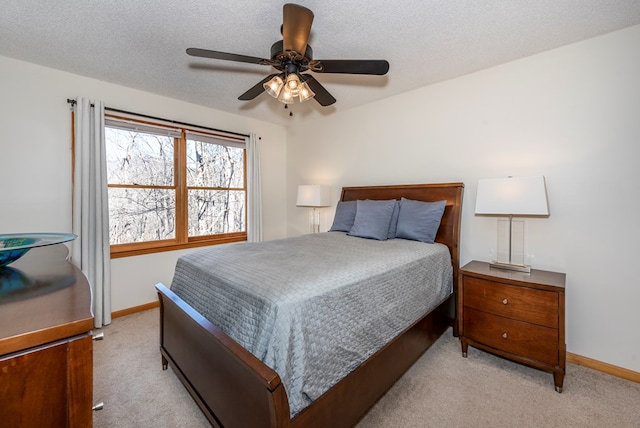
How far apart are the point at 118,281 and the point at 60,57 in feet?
7.29

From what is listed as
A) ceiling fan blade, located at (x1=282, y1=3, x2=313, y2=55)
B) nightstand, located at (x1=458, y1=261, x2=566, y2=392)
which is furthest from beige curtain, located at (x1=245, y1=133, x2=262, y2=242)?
nightstand, located at (x1=458, y1=261, x2=566, y2=392)

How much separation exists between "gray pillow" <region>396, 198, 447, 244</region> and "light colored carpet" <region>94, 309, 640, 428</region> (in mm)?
1012

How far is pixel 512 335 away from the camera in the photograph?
201cm

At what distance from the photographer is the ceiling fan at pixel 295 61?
157cm

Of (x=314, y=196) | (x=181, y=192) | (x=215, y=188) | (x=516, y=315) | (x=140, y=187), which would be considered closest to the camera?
(x=516, y=315)

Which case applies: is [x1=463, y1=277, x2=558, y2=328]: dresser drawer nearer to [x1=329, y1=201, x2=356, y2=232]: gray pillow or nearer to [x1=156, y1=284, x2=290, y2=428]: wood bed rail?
[x1=329, y1=201, x2=356, y2=232]: gray pillow

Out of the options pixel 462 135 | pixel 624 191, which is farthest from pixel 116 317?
pixel 624 191

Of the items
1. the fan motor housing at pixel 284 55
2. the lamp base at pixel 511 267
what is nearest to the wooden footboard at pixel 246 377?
the lamp base at pixel 511 267

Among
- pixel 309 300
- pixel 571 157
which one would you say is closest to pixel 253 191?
pixel 309 300

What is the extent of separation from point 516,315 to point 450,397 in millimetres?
760

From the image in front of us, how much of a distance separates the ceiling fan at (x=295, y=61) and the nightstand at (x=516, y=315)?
1.75 meters

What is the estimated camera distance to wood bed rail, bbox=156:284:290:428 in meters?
1.06

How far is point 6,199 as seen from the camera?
246cm

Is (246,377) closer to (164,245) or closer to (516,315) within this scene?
(516,315)
